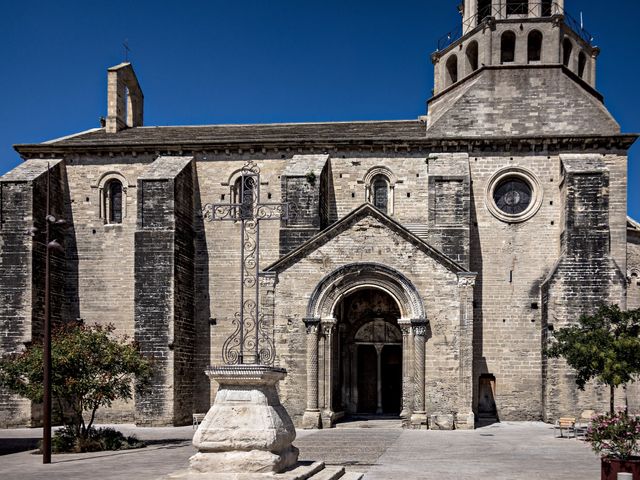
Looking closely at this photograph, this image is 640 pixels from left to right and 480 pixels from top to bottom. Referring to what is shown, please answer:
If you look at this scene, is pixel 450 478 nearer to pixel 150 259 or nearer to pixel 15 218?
pixel 150 259

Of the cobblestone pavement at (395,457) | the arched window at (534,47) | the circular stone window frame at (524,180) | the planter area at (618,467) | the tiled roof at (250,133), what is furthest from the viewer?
the arched window at (534,47)

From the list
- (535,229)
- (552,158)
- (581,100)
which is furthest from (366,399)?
(581,100)

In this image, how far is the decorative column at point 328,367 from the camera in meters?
25.5

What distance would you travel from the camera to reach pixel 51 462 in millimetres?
17375

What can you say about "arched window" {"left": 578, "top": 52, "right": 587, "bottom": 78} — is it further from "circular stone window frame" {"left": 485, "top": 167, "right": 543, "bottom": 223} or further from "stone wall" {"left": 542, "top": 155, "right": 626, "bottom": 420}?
"stone wall" {"left": 542, "top": 155, "right": 626, "bottom": 420}

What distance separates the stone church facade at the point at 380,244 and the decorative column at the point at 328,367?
0.21ft

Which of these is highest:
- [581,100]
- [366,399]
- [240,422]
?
[581,100]

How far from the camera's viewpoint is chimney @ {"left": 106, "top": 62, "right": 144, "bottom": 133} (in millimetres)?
34188

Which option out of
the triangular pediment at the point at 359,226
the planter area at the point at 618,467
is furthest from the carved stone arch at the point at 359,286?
the planter area at the point at 618,467

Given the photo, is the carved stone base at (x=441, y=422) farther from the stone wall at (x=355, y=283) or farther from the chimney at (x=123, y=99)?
the chimney at (x=123, y=99)

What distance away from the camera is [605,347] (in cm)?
2256

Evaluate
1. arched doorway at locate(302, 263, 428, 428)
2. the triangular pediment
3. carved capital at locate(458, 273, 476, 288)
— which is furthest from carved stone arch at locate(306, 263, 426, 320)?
carved capital at locate(458, 273, 476, 288)

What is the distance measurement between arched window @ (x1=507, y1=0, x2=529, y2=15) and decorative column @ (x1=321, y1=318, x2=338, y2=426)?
53.0ft

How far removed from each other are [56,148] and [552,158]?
19776 millimetres
